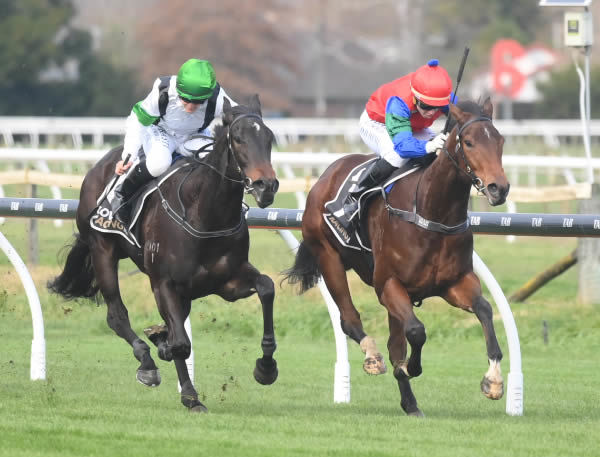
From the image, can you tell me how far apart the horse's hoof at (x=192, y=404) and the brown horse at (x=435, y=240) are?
0.83 meters

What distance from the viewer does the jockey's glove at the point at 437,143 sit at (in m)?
6.41

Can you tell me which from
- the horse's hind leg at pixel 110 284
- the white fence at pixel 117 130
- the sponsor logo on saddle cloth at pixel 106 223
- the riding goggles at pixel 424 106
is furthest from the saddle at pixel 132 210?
the white fence at pixel 117 130

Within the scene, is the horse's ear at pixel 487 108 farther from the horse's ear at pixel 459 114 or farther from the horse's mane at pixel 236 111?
the horse's mane at pixel 236 111

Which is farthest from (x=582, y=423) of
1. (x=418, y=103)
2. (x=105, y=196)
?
(x=105, y=196)

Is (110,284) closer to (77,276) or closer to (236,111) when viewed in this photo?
(77,276)

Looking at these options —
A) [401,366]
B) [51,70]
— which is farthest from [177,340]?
[51,70]

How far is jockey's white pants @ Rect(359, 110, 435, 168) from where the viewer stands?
683 cm

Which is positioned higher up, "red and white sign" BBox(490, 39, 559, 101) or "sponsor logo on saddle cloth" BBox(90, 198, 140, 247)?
"sponsor logo on saddle cloth" BBox(90, 198, 140, 247)

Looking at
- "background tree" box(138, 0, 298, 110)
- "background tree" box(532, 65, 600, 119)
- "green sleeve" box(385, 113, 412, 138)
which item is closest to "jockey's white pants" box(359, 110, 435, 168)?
"green sleeve" box(385, 113, 412, 138)

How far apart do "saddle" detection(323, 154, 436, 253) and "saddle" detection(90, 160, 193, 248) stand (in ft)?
2.87

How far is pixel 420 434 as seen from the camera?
5906 mm

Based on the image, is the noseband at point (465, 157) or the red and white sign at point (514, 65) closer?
the noseband at point (465, 157)

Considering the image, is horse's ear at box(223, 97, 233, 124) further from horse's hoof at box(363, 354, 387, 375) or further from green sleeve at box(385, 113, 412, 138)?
horse's hoof at box(363, 354, 387, 375)

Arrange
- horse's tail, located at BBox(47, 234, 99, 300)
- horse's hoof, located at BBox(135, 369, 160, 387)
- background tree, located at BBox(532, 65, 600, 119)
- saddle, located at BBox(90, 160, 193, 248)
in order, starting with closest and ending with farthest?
horse's hoof, located at BBox(135, 369, 160, 387) < saddle, located at BBox(90, 160, 193, 248) < horse's tail, located at BBox(47, 234, 99, 300) < background tree, located at BBox(532, 65, 600, 119)
